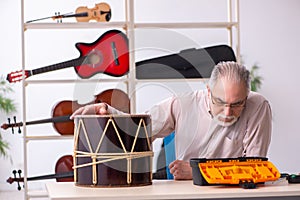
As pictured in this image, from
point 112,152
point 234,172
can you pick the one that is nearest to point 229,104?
point 234,172

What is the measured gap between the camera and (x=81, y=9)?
167 inches

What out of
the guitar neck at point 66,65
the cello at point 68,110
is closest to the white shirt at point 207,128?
the cello at point 68,110

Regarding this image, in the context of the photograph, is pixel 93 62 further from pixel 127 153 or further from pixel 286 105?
pixel 286 105

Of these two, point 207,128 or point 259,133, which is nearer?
point 259,133

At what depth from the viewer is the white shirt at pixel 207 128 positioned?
2.66 metres

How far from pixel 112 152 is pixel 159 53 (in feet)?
16.6

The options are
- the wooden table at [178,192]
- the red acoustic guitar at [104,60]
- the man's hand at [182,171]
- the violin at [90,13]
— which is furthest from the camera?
the violin at [90,13]

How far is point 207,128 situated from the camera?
9.29 ft

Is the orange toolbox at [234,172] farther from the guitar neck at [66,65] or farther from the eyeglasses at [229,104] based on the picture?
the guitar neck at [66,65]

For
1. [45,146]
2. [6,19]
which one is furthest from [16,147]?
[6,19]

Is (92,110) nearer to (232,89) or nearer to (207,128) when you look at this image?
(232,89)

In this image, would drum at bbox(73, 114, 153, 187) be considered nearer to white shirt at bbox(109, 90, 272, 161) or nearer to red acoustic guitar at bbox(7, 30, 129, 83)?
white shirt at bbox(109, 90, 272, 161)

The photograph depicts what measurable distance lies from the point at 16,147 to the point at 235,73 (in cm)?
520

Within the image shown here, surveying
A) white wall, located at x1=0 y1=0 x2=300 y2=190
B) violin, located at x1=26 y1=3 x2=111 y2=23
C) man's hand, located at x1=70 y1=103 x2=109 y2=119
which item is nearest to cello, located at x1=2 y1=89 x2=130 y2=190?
violin, located at x1=26 y1=3 x2=111 y2=23
